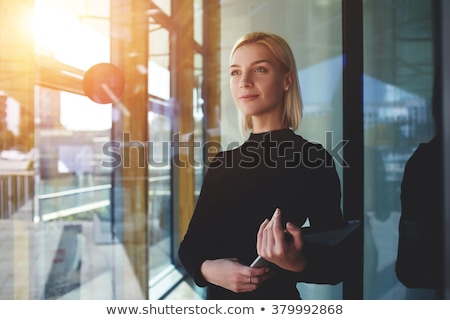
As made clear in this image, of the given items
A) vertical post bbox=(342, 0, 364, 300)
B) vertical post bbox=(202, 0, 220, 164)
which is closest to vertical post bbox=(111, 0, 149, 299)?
→ vertical post bbox=(202, 0, 220, 164)

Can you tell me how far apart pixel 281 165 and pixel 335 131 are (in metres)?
0.26

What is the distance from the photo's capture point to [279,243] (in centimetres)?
166

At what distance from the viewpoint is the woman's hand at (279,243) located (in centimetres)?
164

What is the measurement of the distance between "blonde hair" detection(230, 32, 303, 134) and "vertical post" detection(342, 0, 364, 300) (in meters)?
0.20

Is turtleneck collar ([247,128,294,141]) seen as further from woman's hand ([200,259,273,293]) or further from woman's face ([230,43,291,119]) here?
woman's hand ([200,259,273,293])

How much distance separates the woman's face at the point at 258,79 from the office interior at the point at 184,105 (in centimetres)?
5

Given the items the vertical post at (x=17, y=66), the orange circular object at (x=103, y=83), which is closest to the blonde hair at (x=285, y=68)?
the orange circular object at (x=103, y=83)

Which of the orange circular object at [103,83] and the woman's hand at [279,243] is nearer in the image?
the woman's hand at [279,243]

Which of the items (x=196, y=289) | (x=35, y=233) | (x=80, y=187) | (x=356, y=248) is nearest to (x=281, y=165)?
(x=356, y=248)

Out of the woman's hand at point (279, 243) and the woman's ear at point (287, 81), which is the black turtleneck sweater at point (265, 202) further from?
the woman's ear at point (287, 81)

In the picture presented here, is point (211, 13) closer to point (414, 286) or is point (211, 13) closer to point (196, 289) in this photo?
point (196, 289)

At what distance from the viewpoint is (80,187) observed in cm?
192

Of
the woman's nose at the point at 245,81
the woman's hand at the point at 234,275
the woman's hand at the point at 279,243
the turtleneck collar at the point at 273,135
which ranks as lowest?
the woman's hand at the point at 234,275

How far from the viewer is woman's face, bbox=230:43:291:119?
1.70 meters
